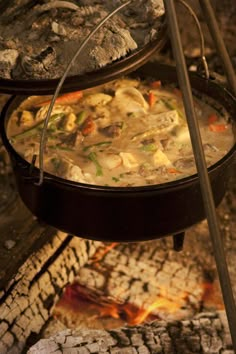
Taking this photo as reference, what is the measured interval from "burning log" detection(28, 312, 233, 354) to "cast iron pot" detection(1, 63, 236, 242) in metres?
0.44

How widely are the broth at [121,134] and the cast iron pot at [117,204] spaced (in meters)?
0.09

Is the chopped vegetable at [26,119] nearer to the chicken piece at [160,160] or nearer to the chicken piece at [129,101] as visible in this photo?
the chicken piece at [129,101]

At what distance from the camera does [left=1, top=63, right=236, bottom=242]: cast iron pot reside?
2.27 m

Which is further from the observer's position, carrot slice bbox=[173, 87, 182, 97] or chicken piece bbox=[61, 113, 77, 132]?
carrot slice bbox=[173, 87, 182, 97]

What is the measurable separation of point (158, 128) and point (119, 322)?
98 cm

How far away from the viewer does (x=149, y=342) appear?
2.59 meters

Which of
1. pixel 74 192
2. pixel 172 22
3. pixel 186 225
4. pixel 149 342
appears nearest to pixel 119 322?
pixel 149 342

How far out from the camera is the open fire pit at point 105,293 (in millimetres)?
2605

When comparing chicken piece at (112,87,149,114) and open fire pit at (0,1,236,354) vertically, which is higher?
chicken piece at (112,87,149,114)

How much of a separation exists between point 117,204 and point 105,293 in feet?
3.25

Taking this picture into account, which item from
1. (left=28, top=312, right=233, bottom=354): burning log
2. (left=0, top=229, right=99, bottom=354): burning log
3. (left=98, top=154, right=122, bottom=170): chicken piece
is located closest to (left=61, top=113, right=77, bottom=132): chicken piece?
(left=98, top=154, right=122, bottom=170): chicken piece

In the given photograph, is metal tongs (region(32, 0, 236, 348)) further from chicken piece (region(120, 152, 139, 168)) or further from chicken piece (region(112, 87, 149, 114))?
chicken piece (region(112, 87, 149, 114))

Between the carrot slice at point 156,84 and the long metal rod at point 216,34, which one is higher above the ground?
the long metal rod at point 216,34

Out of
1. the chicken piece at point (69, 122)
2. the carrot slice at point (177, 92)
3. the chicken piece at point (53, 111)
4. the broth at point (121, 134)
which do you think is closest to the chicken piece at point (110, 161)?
the broth at point (121, 134)
